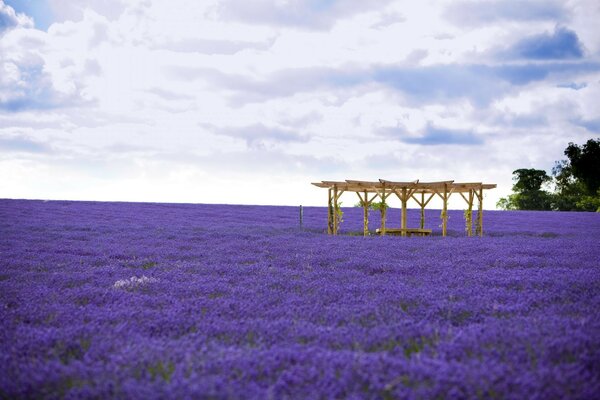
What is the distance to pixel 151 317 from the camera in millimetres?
4949

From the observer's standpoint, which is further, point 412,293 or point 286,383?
point 412,293

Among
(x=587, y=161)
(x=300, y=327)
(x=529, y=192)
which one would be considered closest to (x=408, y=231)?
(x=300, y=327)

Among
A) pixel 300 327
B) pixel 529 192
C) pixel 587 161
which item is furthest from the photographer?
pixel 529 192

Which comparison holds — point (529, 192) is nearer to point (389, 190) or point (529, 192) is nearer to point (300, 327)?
point (389, 190)

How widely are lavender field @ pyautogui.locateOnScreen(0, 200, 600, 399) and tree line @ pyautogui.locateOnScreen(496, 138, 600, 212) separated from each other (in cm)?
4129

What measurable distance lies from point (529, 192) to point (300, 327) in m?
55.0

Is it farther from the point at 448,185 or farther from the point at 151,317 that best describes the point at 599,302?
the point at 448,185

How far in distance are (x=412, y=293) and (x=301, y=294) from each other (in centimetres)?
147

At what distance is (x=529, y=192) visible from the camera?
173ft

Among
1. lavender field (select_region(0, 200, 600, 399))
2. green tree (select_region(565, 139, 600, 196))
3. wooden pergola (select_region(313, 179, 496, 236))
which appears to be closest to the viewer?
lavender field (select_region(0, 200, 600, 399))

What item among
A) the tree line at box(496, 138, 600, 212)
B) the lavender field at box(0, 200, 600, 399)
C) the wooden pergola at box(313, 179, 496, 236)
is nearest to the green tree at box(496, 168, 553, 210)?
the tree line at box(496, 138, 600, 212)

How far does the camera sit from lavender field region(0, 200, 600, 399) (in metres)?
3.12

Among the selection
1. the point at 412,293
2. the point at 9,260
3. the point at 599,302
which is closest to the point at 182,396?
the point at 412,293

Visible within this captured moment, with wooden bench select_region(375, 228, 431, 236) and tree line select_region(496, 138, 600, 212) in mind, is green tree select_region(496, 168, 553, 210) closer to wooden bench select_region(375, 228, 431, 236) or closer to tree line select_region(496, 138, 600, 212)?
tree line select_region(496, 138, 600, 212)
